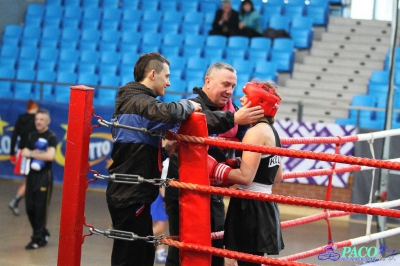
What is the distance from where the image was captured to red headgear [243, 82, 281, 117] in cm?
371

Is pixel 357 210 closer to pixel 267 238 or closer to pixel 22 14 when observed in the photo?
pixel 267 238

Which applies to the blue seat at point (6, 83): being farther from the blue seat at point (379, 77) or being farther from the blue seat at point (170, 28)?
the blue seat at point (379, 77)

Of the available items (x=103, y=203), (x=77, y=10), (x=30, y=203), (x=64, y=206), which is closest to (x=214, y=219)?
(x=64, y=206)

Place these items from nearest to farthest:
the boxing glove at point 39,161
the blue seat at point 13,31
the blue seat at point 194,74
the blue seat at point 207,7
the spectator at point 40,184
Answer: the spectator at point 40,184 < the boxing glove at point 39,161 < the blue seat at point 194,74 < the blue seat at point 207,7 < the blue seat at point 13,31

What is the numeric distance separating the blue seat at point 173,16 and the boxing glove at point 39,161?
7.66m

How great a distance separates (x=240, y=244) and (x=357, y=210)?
2.50ft

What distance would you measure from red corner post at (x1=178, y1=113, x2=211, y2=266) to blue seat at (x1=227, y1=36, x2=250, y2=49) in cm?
1024

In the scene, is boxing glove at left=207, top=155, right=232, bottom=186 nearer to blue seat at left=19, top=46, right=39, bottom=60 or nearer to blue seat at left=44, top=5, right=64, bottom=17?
blue seat at left=19, top=46, right=39, bottom=60

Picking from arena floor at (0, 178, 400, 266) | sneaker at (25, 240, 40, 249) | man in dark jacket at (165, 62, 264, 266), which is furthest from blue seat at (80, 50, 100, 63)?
man in dark jacket at (165, 62, 264, 266)

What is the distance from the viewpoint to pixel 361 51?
13.5 metres

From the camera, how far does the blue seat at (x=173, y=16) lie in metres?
14.9

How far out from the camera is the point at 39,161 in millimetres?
7660

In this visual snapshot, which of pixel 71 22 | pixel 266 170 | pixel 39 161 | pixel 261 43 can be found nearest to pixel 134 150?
pixel 266 170

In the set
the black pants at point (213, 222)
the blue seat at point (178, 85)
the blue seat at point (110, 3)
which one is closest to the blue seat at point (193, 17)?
the blue seat at point (110, 3)
